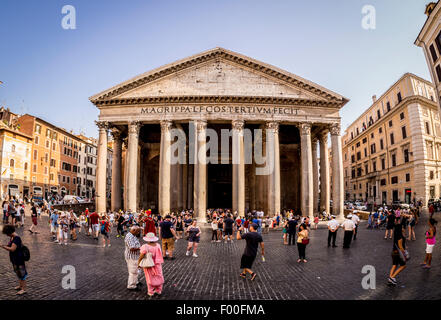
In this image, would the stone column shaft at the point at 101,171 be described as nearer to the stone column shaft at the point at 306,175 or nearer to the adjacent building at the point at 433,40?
the stone column shaft at the point at 306,175

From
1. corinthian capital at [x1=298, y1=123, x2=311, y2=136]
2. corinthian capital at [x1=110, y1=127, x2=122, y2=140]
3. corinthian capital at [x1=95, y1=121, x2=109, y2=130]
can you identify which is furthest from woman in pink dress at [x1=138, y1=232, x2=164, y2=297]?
corinthian capital at [x1=110, y1=127, x2=122, y2=140]

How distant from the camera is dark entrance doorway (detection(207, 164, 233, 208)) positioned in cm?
3238

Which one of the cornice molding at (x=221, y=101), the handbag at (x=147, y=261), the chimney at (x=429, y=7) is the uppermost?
the chimney at (x=429, y=7)

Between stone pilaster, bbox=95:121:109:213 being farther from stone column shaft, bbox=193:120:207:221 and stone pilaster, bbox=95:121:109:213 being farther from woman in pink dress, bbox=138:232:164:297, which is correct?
woman in pink dress, bbox=138:232:164:297

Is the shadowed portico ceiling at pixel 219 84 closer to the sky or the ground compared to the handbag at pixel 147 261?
closer to the sky

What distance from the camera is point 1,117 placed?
3962cm

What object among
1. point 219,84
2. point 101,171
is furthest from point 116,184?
point 219,84

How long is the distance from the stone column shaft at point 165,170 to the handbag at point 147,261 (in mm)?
17793

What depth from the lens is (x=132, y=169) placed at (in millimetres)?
24219

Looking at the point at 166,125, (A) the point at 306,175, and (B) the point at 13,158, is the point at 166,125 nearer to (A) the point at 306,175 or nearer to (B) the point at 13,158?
(A) the point at 306,175

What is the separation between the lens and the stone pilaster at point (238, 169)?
76.9 ft

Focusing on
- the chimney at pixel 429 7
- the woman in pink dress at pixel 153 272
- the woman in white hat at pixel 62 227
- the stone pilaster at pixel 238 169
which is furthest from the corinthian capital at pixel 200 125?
the woman in pink dress at pixel 153 272

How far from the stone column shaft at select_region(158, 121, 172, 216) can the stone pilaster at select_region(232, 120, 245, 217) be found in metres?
5.50

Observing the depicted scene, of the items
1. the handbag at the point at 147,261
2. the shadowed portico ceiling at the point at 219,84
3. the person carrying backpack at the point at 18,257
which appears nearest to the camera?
the handbag at the point at 147,261
